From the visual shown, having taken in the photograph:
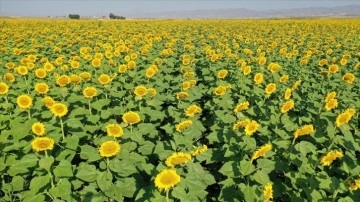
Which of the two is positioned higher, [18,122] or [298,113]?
[18,122]

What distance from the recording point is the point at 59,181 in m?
3.33

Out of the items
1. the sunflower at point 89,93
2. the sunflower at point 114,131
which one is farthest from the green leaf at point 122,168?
the sunflower at point 89,93

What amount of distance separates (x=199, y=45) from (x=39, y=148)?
13.0 m

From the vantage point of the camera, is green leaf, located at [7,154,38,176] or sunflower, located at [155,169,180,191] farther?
green leaf, located at [7,154,38,176]

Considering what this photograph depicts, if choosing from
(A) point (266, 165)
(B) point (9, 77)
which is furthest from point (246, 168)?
(B) point (9, 77)

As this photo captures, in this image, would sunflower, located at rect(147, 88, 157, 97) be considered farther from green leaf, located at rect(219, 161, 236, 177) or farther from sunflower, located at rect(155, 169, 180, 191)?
sunflower, located at rect(155, 169, 180, 191)

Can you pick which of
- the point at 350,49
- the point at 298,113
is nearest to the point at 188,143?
the point at 298,113

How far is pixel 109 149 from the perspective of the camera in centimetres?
329

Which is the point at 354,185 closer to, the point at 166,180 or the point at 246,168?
the point at 246,168

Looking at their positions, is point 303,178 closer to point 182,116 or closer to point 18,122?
point 182,116

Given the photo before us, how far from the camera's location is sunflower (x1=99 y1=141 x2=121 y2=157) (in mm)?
3252

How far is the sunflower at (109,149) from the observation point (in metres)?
3.25

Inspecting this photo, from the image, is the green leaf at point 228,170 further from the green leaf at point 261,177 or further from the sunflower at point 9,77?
the sunflower at point 9,77

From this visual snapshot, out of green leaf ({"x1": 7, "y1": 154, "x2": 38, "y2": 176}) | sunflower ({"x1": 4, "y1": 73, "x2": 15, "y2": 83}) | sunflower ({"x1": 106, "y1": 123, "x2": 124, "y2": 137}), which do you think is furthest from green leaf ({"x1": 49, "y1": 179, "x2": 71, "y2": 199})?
sunflower ({"x1": 4, "y1": 73, "x2": 15, "y2": 83})
